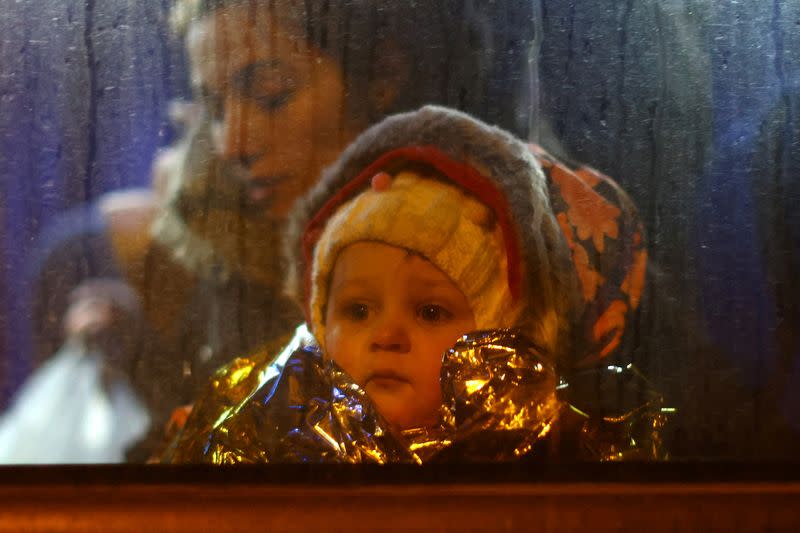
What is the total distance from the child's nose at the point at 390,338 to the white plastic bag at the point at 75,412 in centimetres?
20

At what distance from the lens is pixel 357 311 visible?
1.99 feet

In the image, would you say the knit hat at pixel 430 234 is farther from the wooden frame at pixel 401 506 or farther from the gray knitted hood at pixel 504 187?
A: the wooden frame at pixel 401 506

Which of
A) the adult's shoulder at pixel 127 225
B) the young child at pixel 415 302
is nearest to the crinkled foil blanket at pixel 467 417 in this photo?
the young child at pixel 415 302

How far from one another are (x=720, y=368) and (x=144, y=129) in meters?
0.53

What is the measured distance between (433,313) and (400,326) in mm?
29

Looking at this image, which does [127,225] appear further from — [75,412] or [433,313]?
[433,313]

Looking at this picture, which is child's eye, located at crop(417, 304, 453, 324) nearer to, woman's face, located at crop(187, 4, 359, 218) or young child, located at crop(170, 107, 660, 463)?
young child, located at crop(170, 107, 660, 463)

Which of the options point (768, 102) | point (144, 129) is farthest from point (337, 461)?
point (768, 102)

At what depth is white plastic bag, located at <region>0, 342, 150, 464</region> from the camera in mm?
594

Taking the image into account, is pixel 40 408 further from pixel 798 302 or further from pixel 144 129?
pixel 798 302

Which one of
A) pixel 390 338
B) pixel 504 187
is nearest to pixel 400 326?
pixel 390 338

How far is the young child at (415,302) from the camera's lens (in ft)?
1.92

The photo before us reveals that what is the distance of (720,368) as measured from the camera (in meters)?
0.61

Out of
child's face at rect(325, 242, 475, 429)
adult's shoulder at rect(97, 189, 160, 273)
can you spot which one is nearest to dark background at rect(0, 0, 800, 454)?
adult's shoulder at rect(97, 189, 160, 273)
